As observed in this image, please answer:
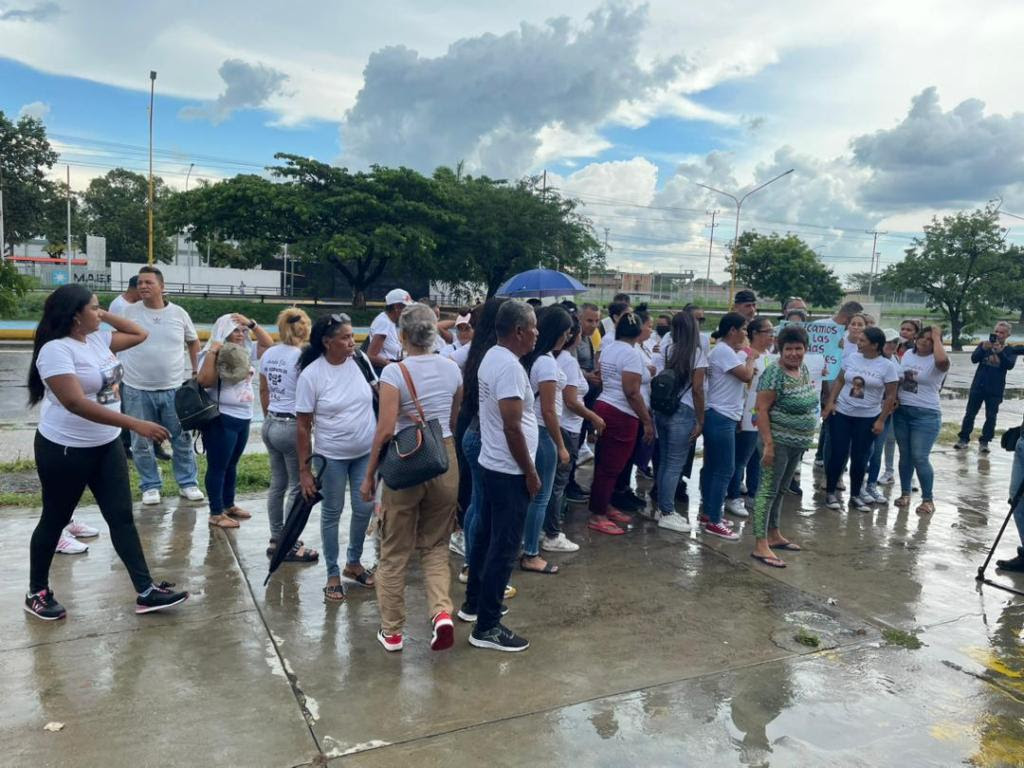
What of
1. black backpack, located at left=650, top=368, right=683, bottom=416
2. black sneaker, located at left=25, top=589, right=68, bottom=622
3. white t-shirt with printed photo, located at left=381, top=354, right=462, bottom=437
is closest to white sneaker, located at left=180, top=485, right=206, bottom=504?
black sneaker, located at left=25, top=589, right=68, bottom=622

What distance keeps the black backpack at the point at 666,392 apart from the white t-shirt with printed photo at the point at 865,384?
78.2 inches

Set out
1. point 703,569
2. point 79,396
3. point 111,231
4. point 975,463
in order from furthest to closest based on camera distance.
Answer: point 111,231, point 975,463, point 703,569, point 79,396

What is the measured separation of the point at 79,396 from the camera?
3.47 metres

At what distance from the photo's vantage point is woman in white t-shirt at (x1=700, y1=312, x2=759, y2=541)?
213 inches

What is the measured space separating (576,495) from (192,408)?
3233 millimetres

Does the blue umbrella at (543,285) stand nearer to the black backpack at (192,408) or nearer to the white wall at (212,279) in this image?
the black backpack at (192,408)

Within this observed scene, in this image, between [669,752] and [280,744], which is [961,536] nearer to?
[669,752]

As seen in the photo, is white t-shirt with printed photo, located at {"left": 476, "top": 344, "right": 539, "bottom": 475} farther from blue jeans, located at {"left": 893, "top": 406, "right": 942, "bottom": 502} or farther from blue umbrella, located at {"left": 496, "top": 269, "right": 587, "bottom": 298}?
blue umbrella, located at {"left": 496, "top": 269, "right": 587, "bottom": 298}

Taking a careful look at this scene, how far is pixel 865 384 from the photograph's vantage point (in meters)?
6.32

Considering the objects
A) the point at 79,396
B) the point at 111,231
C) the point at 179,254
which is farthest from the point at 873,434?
the point at 179,254

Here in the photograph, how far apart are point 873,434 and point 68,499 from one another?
6116mm

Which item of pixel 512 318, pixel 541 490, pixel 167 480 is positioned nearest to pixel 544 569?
pixel 541 490

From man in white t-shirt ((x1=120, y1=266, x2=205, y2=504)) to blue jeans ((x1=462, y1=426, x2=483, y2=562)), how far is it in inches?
105

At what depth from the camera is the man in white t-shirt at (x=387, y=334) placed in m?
6.21
